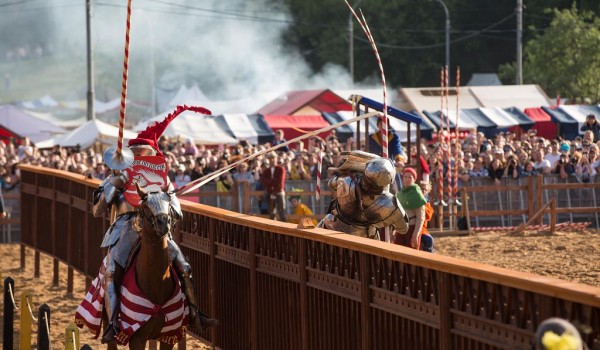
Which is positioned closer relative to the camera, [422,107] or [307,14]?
[422,107]

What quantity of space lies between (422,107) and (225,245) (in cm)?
3426

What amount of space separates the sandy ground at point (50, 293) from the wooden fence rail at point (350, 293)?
1.76 m

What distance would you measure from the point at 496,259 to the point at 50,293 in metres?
6.55

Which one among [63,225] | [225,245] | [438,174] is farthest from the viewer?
[438,174]

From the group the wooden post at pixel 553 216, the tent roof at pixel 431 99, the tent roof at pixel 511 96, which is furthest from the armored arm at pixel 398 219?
the tent roof at pixel 511 96

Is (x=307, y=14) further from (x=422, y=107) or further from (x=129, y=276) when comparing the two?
(x=129, y=276)

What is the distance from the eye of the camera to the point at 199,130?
120 ft

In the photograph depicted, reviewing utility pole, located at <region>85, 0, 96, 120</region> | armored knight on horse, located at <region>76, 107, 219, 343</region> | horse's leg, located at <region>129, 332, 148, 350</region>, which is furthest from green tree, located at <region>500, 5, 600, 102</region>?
horse's leg, located at <region>129, 332, 148, 350</region>

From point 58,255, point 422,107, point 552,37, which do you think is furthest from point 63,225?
point 552,37

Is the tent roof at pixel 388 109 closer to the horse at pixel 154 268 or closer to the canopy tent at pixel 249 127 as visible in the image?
the horse at pixel 154 268

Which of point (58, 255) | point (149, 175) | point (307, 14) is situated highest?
point (307, 14)

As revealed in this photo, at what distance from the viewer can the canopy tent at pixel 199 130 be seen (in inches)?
1416

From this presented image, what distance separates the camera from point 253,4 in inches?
3438

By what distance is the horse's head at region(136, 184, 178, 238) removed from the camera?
29.4ft
